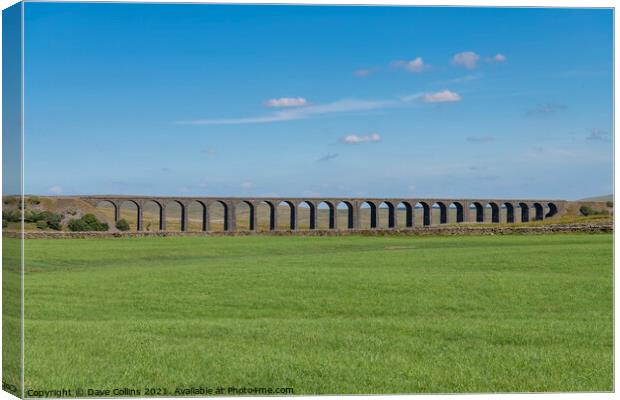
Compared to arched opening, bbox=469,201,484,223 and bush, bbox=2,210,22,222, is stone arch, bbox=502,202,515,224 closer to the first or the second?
arched opening, bbox=469,201,484,223

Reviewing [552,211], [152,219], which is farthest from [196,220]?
[552,211]

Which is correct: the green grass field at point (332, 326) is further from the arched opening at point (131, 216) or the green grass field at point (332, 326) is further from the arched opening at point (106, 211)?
the arched opening at point (131, 216)

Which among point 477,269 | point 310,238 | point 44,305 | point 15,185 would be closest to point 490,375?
point 15,185

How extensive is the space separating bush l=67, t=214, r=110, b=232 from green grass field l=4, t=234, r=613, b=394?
937 inches

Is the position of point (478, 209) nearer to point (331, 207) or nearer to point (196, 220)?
point (331, 207)

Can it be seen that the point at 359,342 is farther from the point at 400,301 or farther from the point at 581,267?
the point at 581,267

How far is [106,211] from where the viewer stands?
5662cm

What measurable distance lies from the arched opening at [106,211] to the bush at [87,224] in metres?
1.05

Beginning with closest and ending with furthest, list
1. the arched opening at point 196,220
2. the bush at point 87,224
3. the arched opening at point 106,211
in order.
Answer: the bush at point 87,224, the arched opening at point 106,211, the arched opening at point 196,220

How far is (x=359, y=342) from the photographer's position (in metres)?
8.84

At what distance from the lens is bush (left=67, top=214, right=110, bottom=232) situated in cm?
4397

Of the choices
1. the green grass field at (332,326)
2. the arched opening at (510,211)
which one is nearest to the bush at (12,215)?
the green grass field at (332,326)

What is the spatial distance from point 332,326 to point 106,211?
4924 cm

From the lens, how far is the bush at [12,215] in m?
7.56
